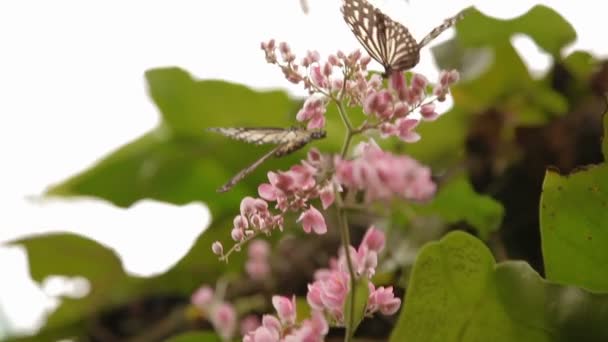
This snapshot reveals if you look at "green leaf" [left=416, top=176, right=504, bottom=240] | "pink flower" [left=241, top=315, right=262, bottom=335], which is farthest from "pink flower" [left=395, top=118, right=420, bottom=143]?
"pink flower" [left=241, top=315, right=262, bottom=335]

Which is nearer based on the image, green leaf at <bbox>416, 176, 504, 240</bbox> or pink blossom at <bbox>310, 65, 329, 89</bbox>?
pink blossom at <bbox>310, 65, 329, 89</bbox>

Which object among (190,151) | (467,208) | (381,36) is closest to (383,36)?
(381,36)

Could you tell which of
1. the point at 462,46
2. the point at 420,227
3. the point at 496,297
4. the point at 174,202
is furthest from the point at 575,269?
the point at 174,202

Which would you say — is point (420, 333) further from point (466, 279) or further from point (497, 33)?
point (497, 33)

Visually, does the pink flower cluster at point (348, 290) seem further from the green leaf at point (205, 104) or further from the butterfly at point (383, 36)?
the green leaf at point (205, 104)

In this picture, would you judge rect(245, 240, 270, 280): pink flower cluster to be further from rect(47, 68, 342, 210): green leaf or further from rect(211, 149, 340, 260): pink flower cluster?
rect(211, 149, 340, 260): pink flower cluster

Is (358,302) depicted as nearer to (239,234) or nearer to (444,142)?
(239,234)

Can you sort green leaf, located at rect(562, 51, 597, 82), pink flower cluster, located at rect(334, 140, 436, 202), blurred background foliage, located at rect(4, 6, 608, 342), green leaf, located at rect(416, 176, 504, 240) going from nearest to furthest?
1. pink flower cluster, located at rect(334, 140, 436, 202)
2. blurred background foliage, located at rect(4, 6, 608, 342)
3. green leaf, located at rect(416, 176, 504, 240)
4. green leaf, located at rect(562, 51, 597, 82)
